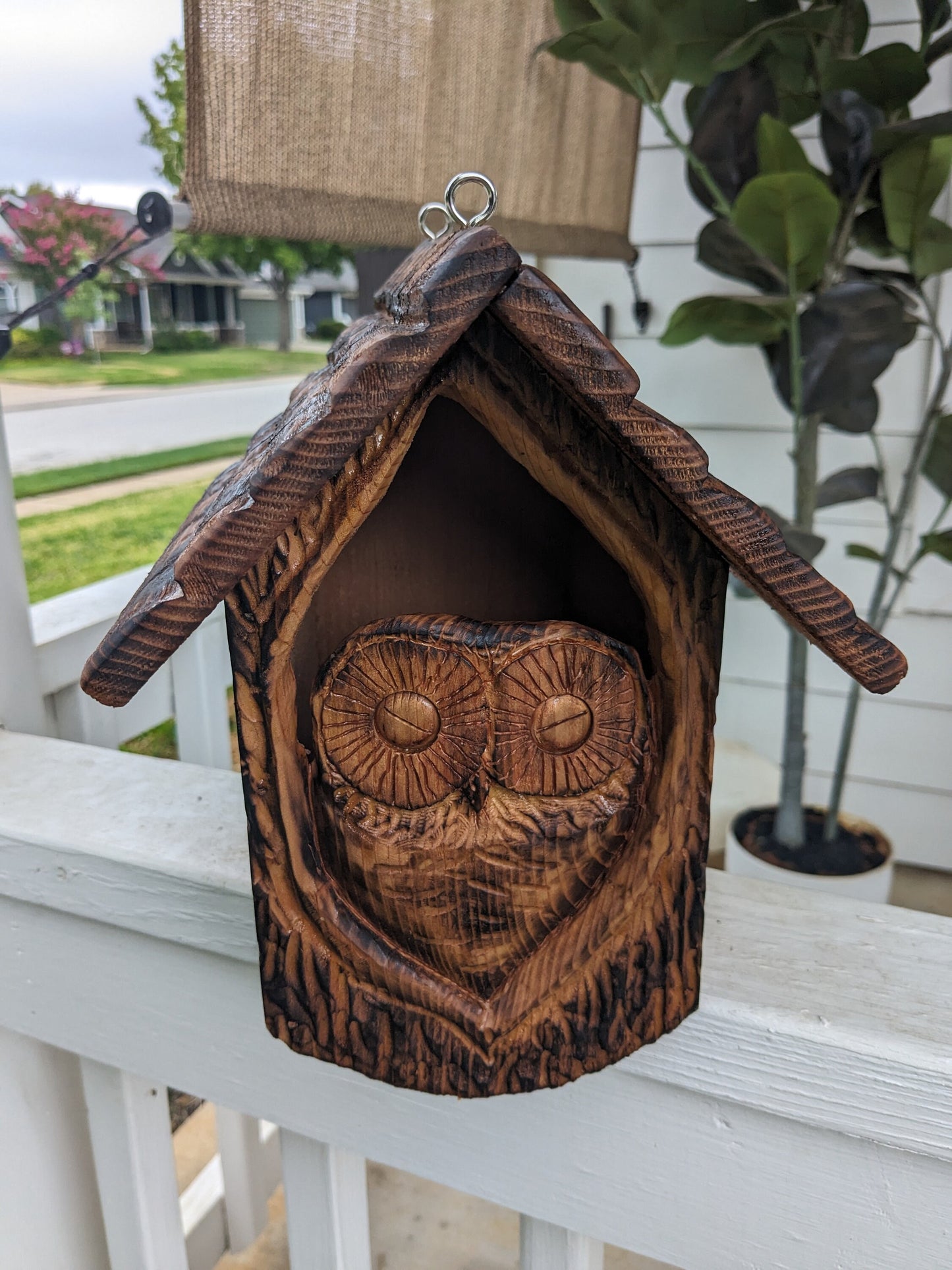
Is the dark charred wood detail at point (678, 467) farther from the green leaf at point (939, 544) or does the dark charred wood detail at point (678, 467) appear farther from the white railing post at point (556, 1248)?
the green leaf at point (939, 544)

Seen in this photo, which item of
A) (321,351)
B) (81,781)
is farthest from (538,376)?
(321,351)

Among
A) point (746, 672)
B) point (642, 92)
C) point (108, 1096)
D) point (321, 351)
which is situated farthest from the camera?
point (746, 672)

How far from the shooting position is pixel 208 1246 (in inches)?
48.8

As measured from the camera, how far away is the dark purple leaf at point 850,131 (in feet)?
3.18

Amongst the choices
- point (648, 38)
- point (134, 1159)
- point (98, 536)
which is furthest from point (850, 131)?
point (134, 1159)

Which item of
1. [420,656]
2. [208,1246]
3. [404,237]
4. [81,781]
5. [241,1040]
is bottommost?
[208,1246]

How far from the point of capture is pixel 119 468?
105cm

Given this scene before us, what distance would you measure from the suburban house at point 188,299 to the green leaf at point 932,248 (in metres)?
0.71

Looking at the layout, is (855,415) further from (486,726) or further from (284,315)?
(486,726)

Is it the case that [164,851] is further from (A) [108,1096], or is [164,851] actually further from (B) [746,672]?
(B) [746,672]

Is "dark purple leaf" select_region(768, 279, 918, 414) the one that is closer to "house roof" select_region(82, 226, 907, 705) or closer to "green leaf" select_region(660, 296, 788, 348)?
"green leaf" select_region(660, 296, 788, 348)

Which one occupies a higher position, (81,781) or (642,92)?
(642,92)

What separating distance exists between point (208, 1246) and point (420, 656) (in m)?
1.24

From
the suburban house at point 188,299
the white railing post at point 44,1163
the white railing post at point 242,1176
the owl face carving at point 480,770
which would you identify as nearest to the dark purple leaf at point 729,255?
→ the suburban house at point 188,299
